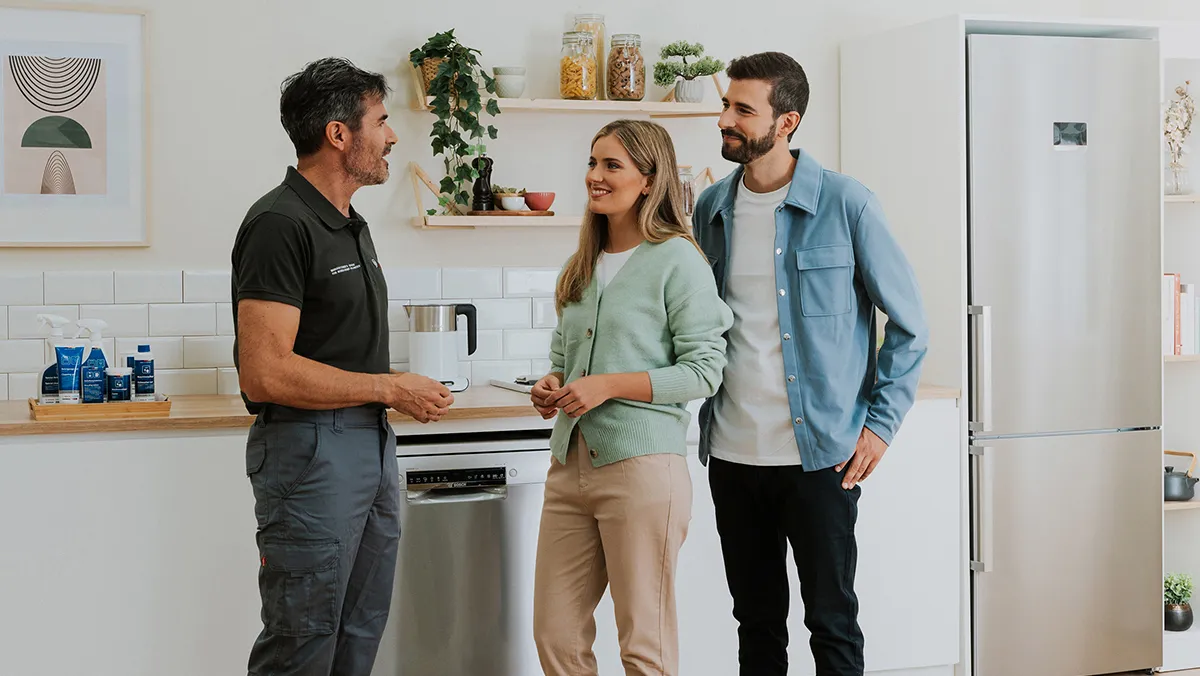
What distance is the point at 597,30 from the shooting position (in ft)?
11.9

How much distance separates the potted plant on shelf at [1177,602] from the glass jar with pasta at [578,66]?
93.7 inches

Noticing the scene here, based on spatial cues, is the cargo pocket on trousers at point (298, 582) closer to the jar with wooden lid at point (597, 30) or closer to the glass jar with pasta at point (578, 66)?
the glass jar with pasta at point (578, 66)

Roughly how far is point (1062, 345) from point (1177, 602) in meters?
1.02

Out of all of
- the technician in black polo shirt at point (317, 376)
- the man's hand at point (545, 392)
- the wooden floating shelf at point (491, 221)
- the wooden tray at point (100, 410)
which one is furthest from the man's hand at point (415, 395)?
the wooden floating shelf at point (491, 221)

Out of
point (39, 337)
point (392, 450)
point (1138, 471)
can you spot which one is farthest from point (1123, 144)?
point (39, 337)

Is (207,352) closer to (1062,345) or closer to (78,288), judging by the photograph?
(78,288)

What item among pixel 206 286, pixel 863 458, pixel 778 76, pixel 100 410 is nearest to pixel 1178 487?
pixel 863 458

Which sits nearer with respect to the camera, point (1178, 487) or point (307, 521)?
point (307, 521)

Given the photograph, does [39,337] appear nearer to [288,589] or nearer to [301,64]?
[301,64]

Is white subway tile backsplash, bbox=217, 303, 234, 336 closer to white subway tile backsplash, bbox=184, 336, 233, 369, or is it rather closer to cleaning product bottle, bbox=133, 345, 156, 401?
white subway tile backsplash, bbox=184, 336, 233, 369

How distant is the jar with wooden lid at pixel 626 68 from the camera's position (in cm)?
359

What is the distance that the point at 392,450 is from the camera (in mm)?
Answer: 2281

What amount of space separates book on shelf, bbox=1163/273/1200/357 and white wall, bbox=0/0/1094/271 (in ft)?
3.70

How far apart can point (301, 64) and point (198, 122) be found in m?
0.34
